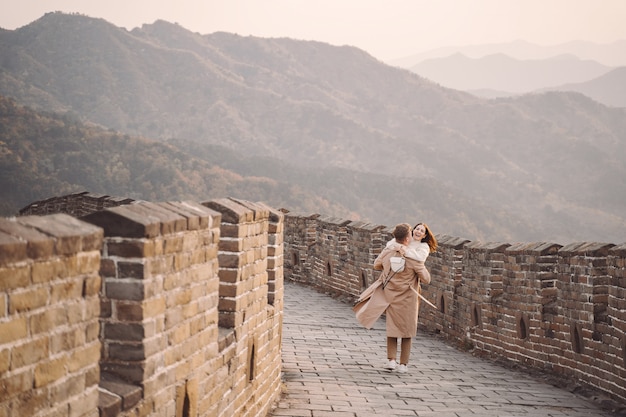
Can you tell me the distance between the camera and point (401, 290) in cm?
874

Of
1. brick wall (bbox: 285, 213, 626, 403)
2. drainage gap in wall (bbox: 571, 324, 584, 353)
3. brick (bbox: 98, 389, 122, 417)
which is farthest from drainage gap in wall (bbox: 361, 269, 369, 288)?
brick (bbox: 98, 389, 122, 417)

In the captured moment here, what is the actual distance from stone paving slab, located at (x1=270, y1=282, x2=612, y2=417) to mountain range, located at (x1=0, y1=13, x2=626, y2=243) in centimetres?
6511

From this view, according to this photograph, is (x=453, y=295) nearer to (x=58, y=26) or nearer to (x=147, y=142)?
(x=147, y=142)

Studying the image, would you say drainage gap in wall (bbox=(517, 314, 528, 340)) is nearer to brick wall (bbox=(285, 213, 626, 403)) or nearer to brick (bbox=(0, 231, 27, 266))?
brick wall (bbox=(285, 213, 626, 403))

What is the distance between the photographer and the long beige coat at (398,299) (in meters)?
8.65

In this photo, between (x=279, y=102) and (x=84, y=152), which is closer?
(x=84, y=152)

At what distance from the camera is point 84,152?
76.8 metres

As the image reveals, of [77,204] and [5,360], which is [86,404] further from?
[77,204]

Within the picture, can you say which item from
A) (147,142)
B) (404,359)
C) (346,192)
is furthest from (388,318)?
(346,192)

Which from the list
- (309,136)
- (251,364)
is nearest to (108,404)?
(251,364)

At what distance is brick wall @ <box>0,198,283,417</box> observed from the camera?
258 centimetres

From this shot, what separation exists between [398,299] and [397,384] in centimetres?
104

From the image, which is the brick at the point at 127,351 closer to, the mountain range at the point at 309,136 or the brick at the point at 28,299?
the brick at the point at 28,299

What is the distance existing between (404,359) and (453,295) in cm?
274
